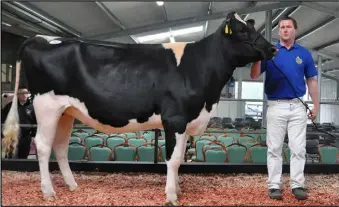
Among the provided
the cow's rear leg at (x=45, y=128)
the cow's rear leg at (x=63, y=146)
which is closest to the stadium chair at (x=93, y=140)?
the cow's rear leg at (x=63, y=146)

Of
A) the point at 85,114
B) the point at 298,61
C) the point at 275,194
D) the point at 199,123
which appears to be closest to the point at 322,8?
the point at 298,61

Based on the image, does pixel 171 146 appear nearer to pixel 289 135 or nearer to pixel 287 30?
pixel 289 135

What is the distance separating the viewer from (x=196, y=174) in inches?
151

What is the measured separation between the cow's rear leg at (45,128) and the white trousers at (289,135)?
172 centimetres

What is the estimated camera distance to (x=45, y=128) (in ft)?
9.11

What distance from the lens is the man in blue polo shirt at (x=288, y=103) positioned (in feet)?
9.52

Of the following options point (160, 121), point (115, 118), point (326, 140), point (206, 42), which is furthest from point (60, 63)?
point (326, 140)

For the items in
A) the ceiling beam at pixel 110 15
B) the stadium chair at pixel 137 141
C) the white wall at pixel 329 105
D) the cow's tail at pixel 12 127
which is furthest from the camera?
the white wall at pixel 329 105

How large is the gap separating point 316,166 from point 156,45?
2.40 m

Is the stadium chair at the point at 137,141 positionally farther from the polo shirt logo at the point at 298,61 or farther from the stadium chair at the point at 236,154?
the polo shirt logo at the point at 298,61

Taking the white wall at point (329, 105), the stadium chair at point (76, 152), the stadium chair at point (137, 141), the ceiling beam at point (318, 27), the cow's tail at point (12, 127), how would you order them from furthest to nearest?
the white wall at point (329, 105) → the stadium chair at point (137, 141) → the stadium chair at point (76, 152) → the ceiling beam at point (318, 27) → the cow's tail at point (12, 127)

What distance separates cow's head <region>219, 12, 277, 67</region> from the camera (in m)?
2.71

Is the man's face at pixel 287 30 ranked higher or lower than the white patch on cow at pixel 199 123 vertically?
higher

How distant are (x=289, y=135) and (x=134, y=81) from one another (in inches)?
53.2
